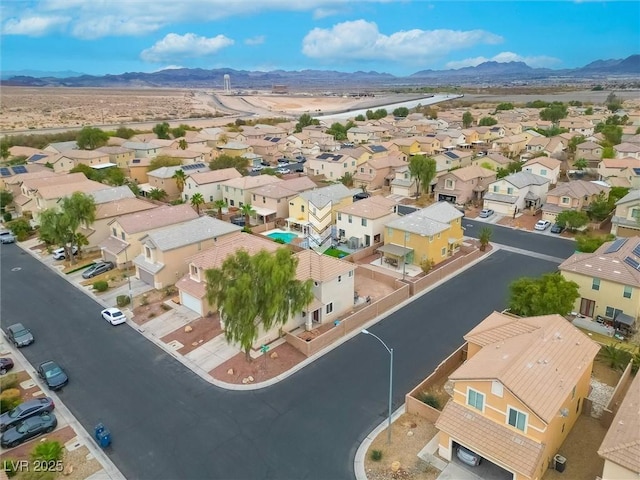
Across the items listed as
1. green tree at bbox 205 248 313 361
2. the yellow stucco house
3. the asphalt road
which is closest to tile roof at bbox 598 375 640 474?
the asphalt road

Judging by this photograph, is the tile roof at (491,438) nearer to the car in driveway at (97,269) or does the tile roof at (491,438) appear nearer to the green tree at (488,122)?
the car in driveway at (97,269)

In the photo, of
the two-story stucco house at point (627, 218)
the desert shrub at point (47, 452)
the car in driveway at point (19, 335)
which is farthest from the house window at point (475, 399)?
the two-story stucco house at point (627, 218)

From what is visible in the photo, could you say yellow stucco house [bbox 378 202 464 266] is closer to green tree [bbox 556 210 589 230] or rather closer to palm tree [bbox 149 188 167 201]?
green tree [bbox 556 210 589 230]

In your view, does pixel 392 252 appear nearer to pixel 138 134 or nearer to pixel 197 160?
pixel 197 160

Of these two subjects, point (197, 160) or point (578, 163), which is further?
point (197, 160)

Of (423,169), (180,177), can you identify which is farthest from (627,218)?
(180,177)

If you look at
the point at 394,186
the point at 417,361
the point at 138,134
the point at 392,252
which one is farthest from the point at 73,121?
the point at 417,361
